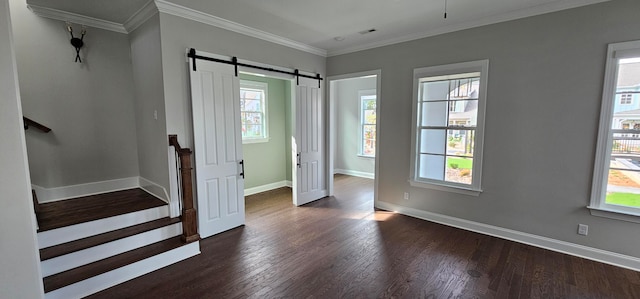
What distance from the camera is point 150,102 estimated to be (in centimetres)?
336

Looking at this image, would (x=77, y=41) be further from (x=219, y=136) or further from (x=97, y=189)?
(x=219, y=136)

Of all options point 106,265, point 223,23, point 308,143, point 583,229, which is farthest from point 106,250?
point 583,229

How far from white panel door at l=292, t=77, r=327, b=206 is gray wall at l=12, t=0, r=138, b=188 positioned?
2.49 meters

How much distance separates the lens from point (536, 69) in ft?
9.90

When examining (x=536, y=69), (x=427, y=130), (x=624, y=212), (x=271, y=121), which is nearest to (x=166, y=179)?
A: (x=271, y=121)

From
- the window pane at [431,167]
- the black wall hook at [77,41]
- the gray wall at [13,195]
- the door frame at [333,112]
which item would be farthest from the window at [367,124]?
the gray wall at [13,195]

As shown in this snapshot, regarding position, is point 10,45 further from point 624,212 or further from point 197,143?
point 624,212

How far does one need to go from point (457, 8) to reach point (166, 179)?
3.97 m

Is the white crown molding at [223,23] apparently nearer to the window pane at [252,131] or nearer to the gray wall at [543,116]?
the window pane at [252,131]

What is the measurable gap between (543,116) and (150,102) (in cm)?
473

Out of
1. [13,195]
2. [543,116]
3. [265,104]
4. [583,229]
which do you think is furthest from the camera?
[265,104]

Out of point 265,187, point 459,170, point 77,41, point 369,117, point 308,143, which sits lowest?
point 265,187

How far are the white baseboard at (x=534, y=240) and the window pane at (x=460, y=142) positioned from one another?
94cm

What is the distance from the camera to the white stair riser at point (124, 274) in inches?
86.3
